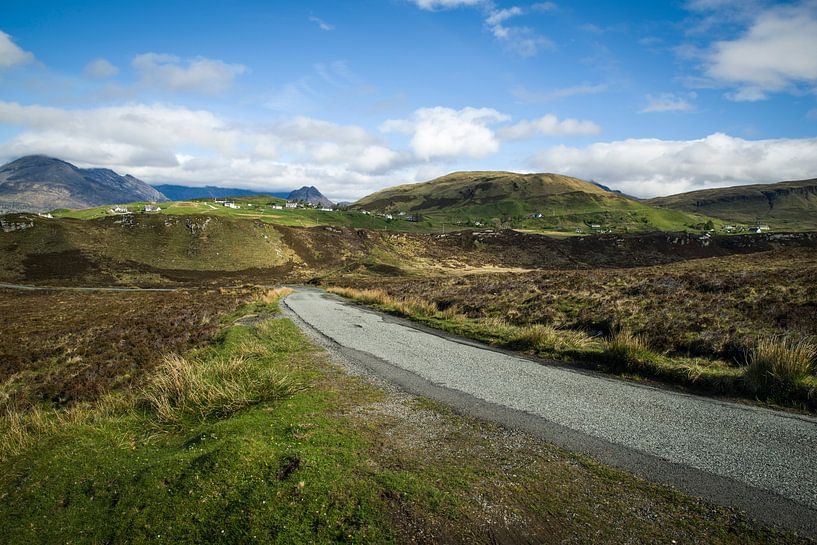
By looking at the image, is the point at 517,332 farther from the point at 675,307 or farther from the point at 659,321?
the point at 675,307

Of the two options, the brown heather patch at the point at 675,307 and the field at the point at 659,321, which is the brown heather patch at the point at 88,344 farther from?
the brown heather patch at the point at 675,307

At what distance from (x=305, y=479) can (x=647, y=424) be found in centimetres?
658

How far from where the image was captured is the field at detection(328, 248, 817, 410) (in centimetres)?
1138

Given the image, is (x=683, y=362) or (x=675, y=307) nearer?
(x=683, y=362)

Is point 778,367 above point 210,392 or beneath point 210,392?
above

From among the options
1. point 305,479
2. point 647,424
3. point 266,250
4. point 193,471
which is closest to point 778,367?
point 647,424

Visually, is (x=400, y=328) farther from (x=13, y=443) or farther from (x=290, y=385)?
(x=13, y=443)

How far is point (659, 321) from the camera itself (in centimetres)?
1609

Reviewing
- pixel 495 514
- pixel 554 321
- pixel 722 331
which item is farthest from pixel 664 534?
pixel 554 321

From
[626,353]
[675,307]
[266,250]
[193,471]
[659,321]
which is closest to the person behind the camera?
[193,471]

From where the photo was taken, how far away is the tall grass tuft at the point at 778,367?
9266 millimetres

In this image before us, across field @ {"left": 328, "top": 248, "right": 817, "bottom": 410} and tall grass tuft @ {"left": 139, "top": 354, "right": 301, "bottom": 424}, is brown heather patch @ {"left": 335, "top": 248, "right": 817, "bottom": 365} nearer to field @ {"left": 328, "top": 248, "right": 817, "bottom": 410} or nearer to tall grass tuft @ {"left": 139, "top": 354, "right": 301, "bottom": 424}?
Result: field @ {"left": 328, "top": 248, "right": 817, "bottom": 410}

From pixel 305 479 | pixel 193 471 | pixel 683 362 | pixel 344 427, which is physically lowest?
pixel 344 427

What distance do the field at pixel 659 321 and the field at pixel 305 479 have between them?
21.6ft
